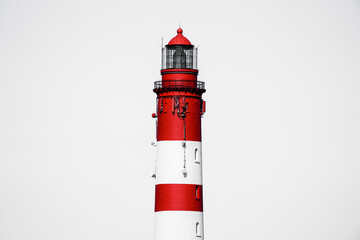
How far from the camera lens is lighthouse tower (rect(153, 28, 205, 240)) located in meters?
77.7

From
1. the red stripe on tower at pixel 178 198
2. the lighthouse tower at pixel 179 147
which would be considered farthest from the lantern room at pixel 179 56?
the red stripe on tower at pixel 178 198

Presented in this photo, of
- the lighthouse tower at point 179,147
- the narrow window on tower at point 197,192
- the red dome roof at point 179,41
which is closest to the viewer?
the lighthouse tower at point 179,147

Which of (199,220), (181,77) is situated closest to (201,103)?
(181,77)

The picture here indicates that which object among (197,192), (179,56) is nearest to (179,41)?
(179,56)

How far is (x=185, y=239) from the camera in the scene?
77438 millimetres

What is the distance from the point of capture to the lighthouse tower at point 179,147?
77688 mm

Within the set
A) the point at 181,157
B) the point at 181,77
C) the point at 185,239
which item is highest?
the point at 181,77

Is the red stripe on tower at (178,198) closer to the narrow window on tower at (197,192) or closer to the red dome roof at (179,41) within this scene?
the narrow window on tower at (197,192)

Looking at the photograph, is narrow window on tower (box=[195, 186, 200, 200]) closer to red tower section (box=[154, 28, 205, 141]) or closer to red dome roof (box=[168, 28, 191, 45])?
red tower section (box=[154, 28, 205, 141])

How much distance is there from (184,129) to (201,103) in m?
2.31

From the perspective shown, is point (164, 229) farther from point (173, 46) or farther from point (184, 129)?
point (173, 46)

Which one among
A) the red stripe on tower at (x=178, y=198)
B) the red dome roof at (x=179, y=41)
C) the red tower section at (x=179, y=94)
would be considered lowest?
the red stripe on tower at (x=178, y=198)

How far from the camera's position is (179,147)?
78188 millimetres

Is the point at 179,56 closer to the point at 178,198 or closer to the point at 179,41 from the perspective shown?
the point at 179,41
